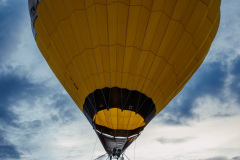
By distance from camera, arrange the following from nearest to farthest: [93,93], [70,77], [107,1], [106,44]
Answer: [107,1] < [106,44] < [93,93] < [70,77]

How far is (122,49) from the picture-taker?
16.5ft

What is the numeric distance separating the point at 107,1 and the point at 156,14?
1.27 meters

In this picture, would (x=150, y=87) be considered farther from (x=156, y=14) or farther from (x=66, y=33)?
(x=66, y=33)

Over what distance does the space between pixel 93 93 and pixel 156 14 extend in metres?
2.72

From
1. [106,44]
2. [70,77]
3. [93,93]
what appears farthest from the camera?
[70,77]

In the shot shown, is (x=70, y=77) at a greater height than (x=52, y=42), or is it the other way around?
(x=52, y=42)

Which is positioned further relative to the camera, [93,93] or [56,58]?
[56,58]

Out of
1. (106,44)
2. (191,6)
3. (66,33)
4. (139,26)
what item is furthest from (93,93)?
(191,6)

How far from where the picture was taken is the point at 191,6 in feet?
16.1

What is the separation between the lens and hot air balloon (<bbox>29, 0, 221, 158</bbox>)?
4805 millimetres

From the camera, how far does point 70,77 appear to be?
5.77 meters

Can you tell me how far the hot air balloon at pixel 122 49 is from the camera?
4.80 meters

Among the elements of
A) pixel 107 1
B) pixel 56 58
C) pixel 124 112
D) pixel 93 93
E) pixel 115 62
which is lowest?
pixel 124 112

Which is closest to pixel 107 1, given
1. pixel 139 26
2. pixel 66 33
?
pixel 139 26
